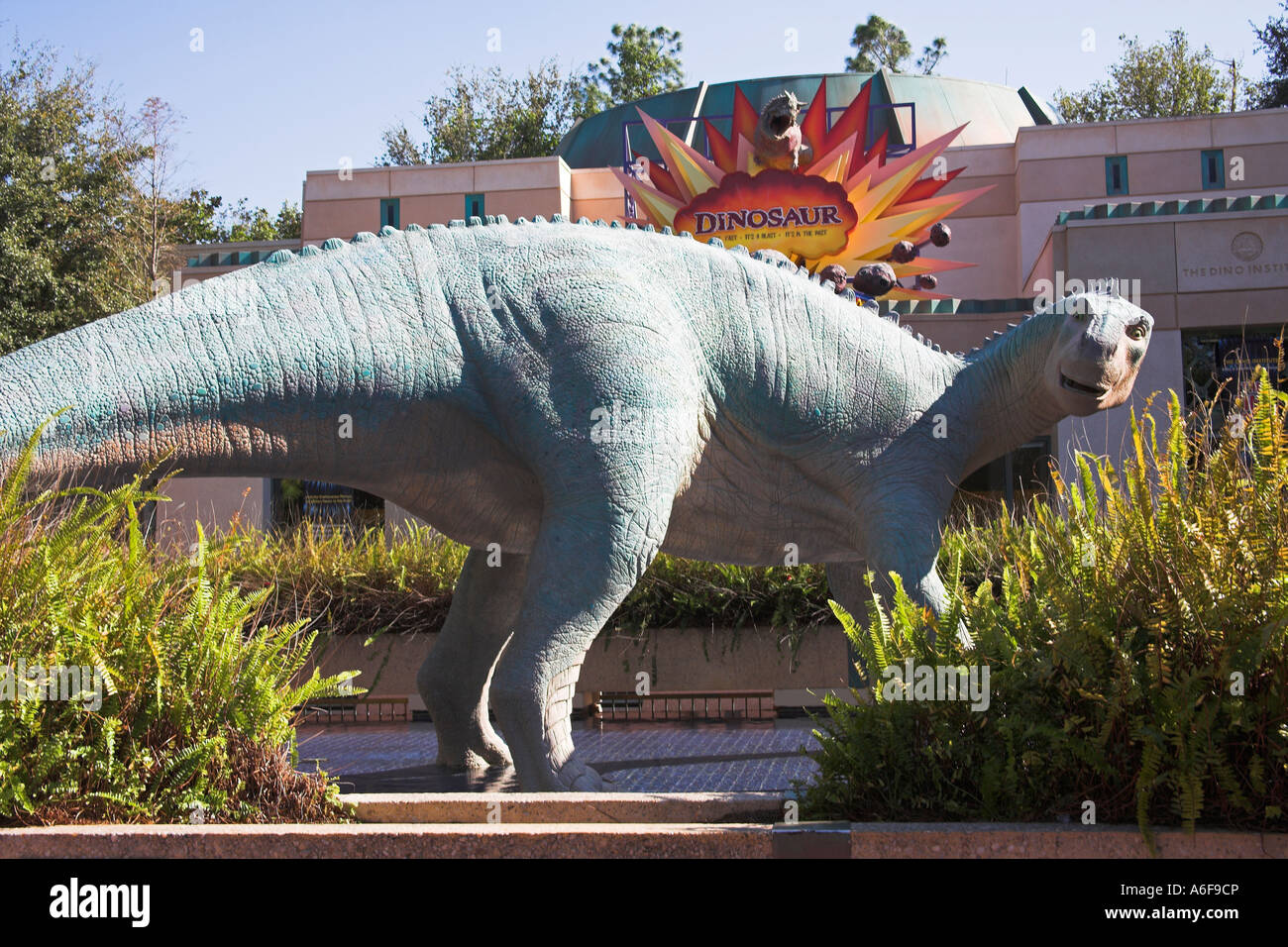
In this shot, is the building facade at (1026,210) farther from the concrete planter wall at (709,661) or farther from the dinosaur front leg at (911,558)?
the dinosaur front leg at (911,558)

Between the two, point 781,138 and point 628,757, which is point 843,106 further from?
point 628,757

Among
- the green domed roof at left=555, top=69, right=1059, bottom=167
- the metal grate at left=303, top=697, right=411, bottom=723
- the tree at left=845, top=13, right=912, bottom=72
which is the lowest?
the metal grate at left=303, top=697, right=411, bottom=723

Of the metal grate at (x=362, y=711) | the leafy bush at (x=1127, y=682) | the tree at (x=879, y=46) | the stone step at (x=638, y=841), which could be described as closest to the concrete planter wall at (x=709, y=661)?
the metal grate at (x=362, y=711)

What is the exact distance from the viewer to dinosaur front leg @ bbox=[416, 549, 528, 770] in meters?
5.27

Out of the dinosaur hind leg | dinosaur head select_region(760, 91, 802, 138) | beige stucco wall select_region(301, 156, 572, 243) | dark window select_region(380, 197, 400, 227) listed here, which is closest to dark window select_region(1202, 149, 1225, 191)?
dinosaur head select_region(760, 91, 802, 138)

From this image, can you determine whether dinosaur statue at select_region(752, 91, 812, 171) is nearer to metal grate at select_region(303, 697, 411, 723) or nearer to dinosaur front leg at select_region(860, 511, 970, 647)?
metal grate at select_region(303, 697, 411, 723)

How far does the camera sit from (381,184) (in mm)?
24688

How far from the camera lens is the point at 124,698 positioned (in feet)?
11.4

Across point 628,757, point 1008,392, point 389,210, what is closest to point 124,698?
point 628,757

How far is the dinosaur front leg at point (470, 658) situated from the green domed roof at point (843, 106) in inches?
923

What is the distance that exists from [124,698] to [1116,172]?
23506 millimetres

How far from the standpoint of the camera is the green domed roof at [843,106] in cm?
2923

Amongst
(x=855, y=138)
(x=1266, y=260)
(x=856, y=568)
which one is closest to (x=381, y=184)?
(x=855, y=138)

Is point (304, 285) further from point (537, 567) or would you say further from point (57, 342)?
point (537, 567)
